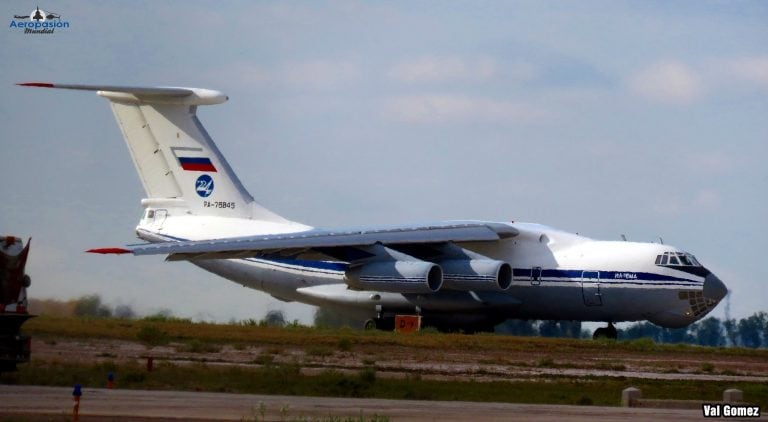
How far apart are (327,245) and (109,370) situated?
1202cm

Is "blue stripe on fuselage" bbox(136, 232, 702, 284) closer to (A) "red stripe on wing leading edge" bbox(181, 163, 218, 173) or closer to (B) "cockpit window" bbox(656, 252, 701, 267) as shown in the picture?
(B) "cockpit window" bbox(656, 252, 701, 267)

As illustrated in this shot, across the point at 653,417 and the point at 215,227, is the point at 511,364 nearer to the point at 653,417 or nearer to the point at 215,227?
the point at 653,417

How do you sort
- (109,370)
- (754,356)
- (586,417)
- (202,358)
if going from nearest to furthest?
(586,417) < (109,370) < (202,358) < (754,356)

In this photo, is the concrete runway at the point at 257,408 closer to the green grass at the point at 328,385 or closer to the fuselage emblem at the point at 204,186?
the green grass at the point at 328,385

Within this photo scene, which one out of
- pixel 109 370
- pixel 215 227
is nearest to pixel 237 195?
pixel 215 227

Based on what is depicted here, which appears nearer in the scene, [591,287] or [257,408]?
[257,408]

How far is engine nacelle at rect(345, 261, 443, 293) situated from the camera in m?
27.4

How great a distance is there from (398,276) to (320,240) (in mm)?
1788

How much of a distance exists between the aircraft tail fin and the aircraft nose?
31.9 ft

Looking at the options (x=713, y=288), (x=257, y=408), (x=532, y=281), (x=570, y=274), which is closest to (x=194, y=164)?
(x=532, y=281)

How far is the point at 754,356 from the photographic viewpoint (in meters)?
24.9

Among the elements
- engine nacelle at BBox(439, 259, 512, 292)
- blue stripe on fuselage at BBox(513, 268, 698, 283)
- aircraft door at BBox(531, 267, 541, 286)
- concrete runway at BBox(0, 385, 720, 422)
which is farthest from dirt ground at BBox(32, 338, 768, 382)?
aircraft door at BBox(531, 267, 541, 286)

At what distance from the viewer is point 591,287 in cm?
2845

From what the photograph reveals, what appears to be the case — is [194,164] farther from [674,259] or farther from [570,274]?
[674,259]
